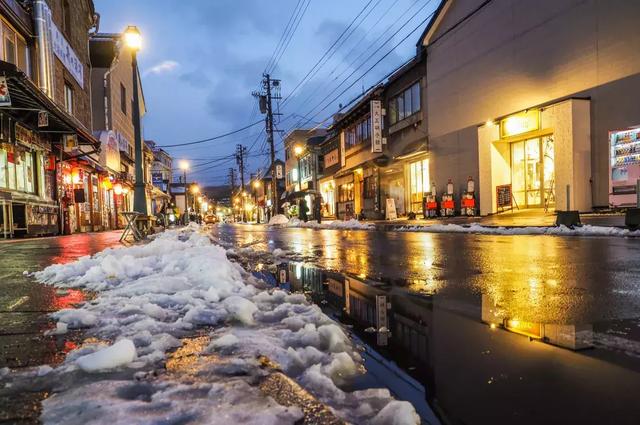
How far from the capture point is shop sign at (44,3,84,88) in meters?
17.3

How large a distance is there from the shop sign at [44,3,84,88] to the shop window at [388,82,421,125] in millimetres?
17494

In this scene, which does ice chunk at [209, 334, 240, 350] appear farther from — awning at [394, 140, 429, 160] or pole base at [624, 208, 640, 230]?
awning at [394, 140, 429, 160]

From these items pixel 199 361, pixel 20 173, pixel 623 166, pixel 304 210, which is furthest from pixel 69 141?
pixel 304 210

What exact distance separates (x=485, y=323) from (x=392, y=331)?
0.67 m

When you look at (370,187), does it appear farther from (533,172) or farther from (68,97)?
(68,97)

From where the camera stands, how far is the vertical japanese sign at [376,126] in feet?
93.6

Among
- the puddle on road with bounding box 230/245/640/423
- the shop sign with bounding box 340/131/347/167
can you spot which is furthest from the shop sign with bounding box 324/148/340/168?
the puddle on road with bounding box 230/245/640/423

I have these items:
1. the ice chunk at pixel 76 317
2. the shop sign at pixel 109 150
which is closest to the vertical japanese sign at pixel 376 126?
the shop sign at pixel 109 150

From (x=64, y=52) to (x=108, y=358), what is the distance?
21.5 metres

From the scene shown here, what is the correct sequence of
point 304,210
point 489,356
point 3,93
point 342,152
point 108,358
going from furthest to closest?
1. point 342,152
2. point 304,210
3. point 3,93
4. point 489,356
5. point 108,358

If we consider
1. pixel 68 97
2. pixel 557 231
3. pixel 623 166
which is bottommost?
pixel 557 231

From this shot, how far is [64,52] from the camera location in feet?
63.6

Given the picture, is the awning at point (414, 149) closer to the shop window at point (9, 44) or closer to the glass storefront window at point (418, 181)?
the glass storefront window at point (418, 181)

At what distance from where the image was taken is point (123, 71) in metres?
32.4
